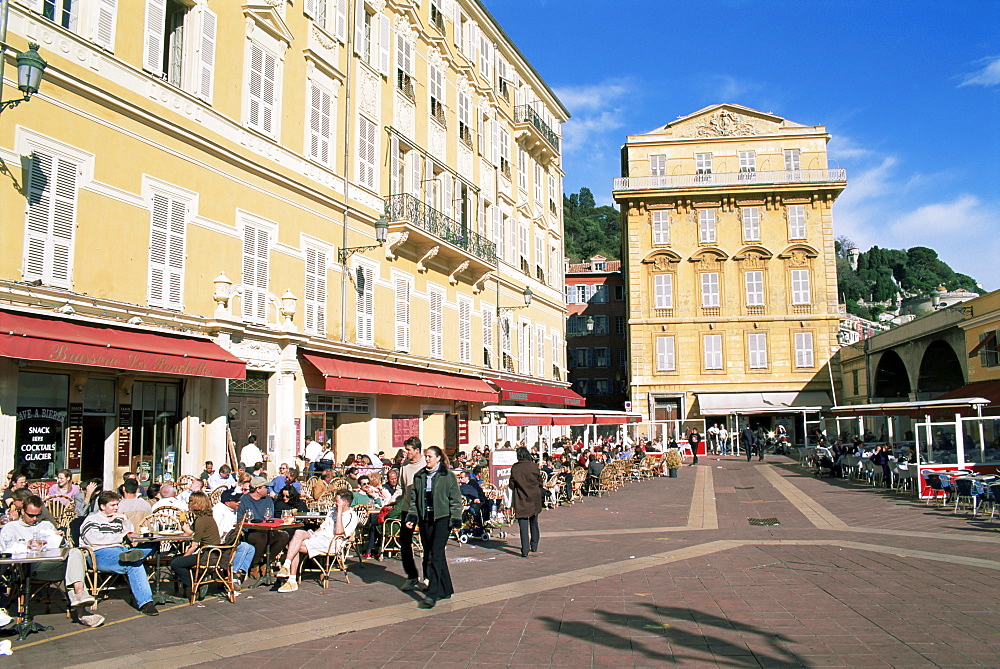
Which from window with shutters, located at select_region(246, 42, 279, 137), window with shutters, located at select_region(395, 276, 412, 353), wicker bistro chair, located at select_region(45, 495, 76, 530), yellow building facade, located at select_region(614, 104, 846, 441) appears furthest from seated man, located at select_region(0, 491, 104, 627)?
yellow building facade, located at select_region(614, 104, 846, 441)

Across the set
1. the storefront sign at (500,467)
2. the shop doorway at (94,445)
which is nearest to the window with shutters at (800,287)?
the storefront sign at (500,467)

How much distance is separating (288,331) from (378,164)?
6.68 m

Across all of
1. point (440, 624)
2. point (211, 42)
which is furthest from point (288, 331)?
→ point (440, 624)

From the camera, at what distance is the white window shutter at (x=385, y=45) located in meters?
21.8

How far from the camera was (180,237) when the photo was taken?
14.6m

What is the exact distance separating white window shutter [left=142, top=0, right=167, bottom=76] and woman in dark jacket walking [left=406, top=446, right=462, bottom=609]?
32.6ft

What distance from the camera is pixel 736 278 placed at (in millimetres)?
44812

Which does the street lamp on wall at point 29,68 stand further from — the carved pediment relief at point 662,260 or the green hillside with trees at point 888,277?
the green hillside with trees at point 888,277

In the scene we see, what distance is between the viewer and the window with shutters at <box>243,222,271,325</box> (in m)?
16.3

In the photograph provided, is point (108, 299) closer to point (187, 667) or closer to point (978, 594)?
point (187, 667)

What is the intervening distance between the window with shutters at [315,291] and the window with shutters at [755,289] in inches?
1230

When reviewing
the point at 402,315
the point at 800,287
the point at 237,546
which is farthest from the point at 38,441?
the point at 800,287

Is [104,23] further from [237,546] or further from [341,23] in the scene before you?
[237,546]

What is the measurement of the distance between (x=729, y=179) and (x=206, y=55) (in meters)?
35.4
